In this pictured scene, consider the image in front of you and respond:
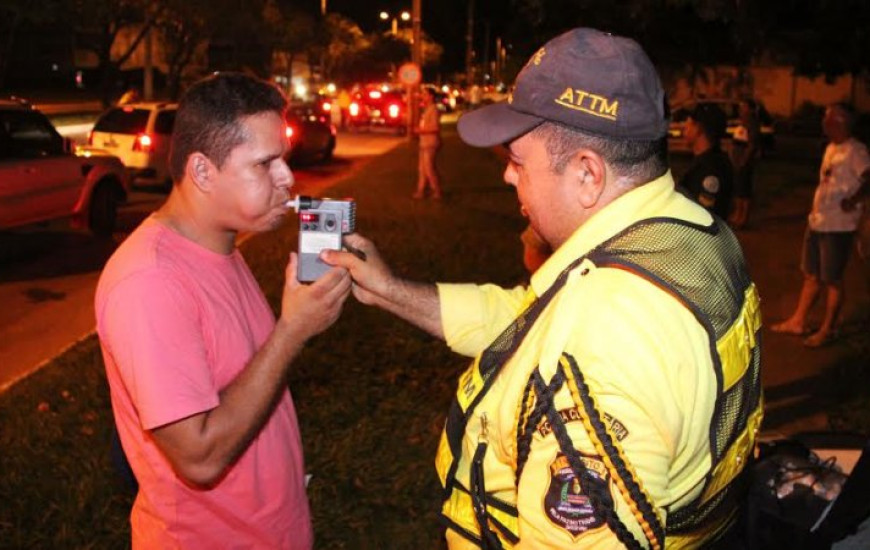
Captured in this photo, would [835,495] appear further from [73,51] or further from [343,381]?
[73,51]

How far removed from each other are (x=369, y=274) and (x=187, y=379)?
2.21 feet

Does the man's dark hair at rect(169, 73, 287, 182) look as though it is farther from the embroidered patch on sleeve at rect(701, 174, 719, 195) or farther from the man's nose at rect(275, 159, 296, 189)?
the embroidered patch on sleeve at rect(701, 174, 719, 195)

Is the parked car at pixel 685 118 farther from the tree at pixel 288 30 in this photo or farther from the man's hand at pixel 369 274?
the tree at pixel 288 30

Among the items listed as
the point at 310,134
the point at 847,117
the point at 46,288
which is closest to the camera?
the point at 847,117

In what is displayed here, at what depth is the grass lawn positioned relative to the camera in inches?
180

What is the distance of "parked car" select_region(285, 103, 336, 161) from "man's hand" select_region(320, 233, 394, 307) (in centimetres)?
1953

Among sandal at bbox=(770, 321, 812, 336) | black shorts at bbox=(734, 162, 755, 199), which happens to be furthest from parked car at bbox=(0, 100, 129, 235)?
black shorts at bbox=(734, 162, 755, 199)

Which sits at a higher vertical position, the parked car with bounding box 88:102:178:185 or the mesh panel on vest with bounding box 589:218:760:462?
the mesh panel on vest with bounding box 589:218:760:462

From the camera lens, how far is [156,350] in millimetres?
2039

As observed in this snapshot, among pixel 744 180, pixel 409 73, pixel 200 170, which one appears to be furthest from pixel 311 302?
pixel 409 73

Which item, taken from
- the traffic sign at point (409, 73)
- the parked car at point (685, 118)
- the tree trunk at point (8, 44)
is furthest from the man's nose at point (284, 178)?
the traffic sign at point (409, 73)

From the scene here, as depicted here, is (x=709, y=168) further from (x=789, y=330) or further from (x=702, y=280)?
(x=702, y=280)

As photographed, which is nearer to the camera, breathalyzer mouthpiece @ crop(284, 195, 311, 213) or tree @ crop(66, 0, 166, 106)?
breathalyzer mouthpiece @ crop(284, 195, 311, 213)

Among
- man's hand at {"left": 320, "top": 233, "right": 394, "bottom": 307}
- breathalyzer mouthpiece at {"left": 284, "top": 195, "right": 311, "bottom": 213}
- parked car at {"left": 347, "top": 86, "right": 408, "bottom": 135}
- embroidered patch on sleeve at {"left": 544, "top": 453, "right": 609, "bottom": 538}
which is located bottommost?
parked car at {"left": 347, "top": 86, "right": 408, "bottom": 135}
